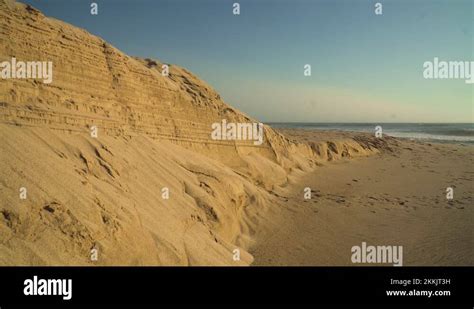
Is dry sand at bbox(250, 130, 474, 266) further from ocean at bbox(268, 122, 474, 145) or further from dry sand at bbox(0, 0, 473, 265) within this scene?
ocean at bbox(268, 122, 474, 145)

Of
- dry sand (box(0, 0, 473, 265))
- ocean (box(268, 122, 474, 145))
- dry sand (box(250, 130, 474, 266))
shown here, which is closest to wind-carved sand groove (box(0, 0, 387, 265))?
dry sand (box(0, 0, 473, 265))

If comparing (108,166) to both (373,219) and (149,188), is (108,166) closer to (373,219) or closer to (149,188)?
(149,188)

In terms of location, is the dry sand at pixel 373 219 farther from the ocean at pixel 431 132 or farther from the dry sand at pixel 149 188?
the ocean at pixel 431 132

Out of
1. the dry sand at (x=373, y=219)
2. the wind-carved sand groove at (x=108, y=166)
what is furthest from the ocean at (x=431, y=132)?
the wind-carved sand groove at (x=108, y=166)

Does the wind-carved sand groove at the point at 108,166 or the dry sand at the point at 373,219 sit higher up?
the wind-carved sand groove at the point at 108,166

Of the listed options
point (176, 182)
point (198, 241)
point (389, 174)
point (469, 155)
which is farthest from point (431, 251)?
point (469, 155)
